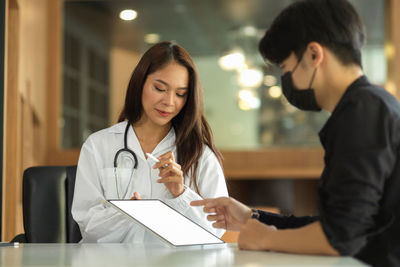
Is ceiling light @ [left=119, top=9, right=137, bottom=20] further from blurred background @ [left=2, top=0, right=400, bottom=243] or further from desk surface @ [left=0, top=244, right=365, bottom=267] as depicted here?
desk surface @ [left=0, top=244, right=365, bottom=267]

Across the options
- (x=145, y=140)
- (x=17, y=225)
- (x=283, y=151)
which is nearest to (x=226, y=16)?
(x=283, y=151)

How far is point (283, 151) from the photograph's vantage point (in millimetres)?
5762

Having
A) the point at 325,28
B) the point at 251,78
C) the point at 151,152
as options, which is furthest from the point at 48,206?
the point at 251,78

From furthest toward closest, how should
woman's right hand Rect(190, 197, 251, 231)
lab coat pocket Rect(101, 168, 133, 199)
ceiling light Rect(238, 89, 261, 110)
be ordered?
ceiling light Rect(238, 89, 261, 110)
lab coat pocket Rect(101, 168, 133, 199)
woman's right hand Rect(190, 197, 251, 231)

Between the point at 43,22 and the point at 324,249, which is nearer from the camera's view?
the point at 324,249

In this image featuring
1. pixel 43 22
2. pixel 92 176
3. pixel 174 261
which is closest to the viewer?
pixel 174 261

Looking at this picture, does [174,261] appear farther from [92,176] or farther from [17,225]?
[17,225]

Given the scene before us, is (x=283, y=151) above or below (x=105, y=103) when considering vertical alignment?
below

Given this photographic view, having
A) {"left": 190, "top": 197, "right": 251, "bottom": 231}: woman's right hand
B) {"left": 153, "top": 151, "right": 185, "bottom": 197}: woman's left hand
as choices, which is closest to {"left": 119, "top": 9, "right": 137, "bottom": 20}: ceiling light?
{"left": 153, "top": 151, "right": 185, "bottom": 197}: woman's left hand

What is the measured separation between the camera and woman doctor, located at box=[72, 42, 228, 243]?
1.94 m

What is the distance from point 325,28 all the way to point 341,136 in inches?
9.4

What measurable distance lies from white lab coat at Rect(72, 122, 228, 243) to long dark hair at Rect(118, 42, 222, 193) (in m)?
0.04

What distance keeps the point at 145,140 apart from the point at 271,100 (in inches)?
154

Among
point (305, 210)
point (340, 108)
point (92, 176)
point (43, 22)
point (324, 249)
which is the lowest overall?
point (305, 210)
